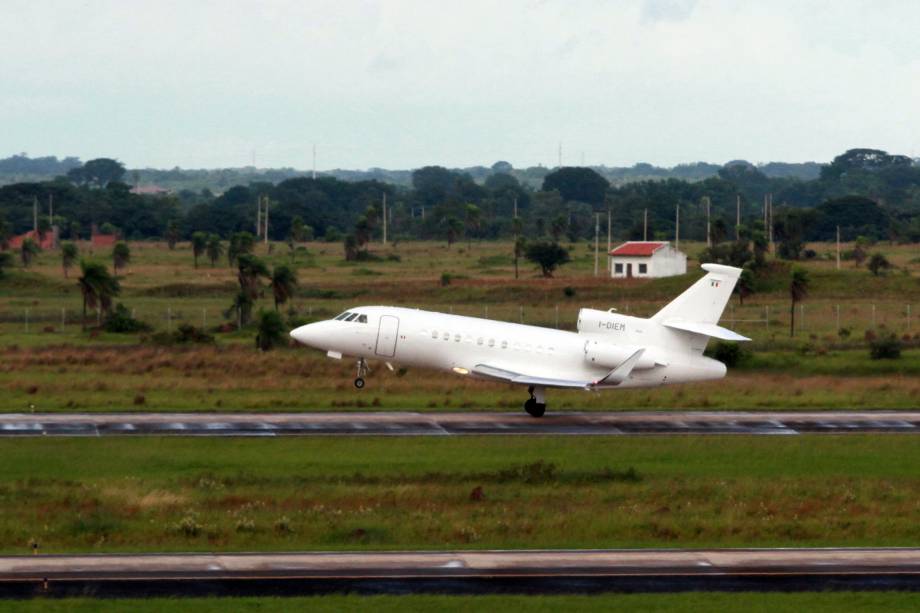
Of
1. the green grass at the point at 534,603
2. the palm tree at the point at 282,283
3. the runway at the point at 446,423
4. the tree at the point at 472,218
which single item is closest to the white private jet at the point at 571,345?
the runway at the point at 446,423

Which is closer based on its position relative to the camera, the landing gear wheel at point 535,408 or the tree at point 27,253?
the landing gear wheel at point 535,408

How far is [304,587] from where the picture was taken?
26484mm

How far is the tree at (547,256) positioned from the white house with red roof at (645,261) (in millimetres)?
5789

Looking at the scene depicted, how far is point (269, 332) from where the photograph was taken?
7038 cm

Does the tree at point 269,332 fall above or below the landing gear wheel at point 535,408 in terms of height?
above

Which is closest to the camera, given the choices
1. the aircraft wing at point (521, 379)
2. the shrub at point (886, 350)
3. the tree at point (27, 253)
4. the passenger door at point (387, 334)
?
the aircraft wing at point (521, 379)

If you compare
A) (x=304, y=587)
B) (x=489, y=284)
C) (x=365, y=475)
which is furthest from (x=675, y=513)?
(x=489, y=284)

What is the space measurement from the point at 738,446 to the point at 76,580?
77.9 ft

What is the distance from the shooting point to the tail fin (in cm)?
4925

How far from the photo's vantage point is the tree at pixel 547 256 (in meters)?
122

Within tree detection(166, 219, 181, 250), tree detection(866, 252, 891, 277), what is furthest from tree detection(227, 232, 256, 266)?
tree detection(866, 252, 891, 277)

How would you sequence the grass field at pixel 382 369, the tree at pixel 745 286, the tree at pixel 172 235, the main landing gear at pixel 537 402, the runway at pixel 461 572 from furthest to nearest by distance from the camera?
the tree at pixel 172 235 < the tree at pixel 745 286 < the grass field at pixel 382 369 < the main landing gear at pixel 537 402 < the runway at pixel 461 572

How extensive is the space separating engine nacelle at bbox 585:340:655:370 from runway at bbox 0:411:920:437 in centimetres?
196

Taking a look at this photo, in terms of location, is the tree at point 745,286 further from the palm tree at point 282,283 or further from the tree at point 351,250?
the tree at point 351,250
